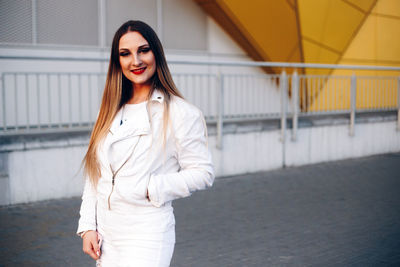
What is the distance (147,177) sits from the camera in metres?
2.09

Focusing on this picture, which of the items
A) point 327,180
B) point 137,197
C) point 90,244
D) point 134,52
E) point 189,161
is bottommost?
point 327,180

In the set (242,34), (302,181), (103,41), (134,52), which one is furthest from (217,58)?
(134,52)

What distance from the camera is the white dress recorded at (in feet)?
6.83

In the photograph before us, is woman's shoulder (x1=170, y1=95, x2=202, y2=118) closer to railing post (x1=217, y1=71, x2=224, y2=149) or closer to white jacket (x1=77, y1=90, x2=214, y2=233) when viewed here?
white jacket (x1=77, y1=90, x2=214, y2=233)

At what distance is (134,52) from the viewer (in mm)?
2219

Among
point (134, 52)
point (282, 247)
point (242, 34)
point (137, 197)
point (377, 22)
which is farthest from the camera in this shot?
point (377, 22)

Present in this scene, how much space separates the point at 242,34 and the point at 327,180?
4434 mm

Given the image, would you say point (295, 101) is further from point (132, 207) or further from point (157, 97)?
point (132, 207)

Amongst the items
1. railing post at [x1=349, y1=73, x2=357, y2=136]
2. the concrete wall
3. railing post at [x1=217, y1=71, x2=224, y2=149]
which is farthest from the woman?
railing post at [x1=349, y1=73, x2=357, y2=136]

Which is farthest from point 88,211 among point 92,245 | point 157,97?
point 157,97

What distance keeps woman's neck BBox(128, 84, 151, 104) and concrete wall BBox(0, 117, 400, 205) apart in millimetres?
4736

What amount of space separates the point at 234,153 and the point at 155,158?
6926mm

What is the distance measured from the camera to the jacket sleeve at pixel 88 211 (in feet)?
7.36

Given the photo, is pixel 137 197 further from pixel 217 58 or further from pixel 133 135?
pixel 217 58
